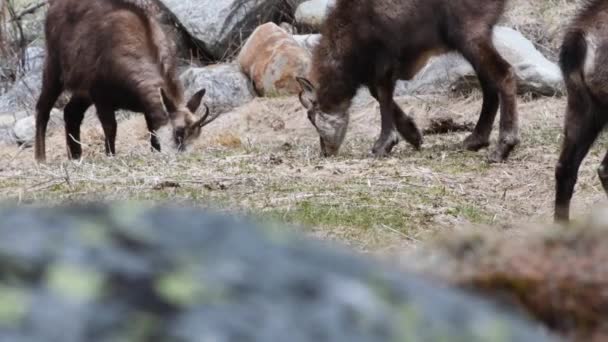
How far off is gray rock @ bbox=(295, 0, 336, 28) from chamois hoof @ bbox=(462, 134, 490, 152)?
18.9ft

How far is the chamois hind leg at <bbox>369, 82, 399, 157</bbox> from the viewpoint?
10438 mm

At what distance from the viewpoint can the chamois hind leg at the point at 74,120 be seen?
11891mm

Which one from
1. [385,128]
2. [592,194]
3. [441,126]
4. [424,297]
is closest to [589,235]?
[424,297]

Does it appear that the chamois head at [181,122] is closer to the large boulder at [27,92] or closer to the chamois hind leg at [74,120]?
the chamois hind leg at [74,120]

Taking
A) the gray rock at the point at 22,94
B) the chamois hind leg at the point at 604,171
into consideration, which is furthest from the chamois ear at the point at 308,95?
the gray rock at the point at 22,94

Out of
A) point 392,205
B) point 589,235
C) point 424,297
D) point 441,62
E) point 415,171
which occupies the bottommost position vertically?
point 441,62

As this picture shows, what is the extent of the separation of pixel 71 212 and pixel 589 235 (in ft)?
3.51

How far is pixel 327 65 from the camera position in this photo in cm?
1080

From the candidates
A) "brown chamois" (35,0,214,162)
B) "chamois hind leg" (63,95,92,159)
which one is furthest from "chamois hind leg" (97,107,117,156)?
"chamois hind leg" (63,95,92,159)

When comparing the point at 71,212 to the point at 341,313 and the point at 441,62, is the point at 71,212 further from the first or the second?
the point at 441,62

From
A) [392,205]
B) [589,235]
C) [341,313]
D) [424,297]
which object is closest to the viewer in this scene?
[341,313]

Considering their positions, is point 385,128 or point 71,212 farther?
point 385,128

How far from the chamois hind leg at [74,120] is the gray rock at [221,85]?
2678 mm

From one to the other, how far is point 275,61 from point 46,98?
3.42 m
